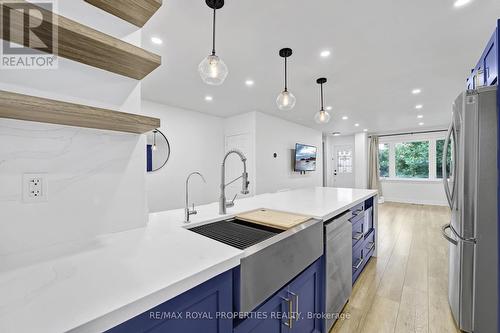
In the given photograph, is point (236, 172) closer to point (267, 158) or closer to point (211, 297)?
point (267, 158)

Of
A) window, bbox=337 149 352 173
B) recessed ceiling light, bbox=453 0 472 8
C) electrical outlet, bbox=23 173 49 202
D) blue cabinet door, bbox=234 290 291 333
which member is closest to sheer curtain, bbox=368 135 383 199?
window, bbox=337 149 352 173

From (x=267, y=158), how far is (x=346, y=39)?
3.11 meters

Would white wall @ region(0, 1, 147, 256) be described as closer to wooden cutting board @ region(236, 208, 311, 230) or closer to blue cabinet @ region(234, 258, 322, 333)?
wooden cutting board @ region(236, 208, 311, 230)

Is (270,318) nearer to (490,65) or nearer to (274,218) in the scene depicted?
(274,218)

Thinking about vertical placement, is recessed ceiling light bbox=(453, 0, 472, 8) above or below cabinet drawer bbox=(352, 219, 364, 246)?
above

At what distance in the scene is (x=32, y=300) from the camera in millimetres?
534

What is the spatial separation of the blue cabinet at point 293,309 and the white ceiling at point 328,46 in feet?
6.60

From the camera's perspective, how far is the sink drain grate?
1063 mm

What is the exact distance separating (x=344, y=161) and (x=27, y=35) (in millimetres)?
8840

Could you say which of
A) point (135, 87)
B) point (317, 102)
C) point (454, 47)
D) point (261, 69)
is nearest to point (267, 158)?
point (317, 102)

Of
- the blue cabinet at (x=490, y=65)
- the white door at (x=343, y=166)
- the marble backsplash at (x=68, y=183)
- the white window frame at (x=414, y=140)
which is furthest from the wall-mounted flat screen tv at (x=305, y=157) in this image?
the marble backsplash at (x=68, y=183)

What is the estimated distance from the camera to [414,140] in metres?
Result: 6.89

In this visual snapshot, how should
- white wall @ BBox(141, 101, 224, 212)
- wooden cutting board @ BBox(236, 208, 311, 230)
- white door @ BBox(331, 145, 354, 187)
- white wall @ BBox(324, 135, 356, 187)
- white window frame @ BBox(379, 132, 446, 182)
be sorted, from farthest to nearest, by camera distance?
white wall @ BBox(324, 135, 356, 187) → white door @ BBox(331, 145, 354, 187) → white window frame @ BBox(379, 132, 446, 182) → white wall @ BBox(141, 101, 224, 212) → wooden cutting board @ BBox(236, 208, 311, 230)

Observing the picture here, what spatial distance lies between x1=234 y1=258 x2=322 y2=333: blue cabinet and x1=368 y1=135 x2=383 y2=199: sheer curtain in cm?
697
